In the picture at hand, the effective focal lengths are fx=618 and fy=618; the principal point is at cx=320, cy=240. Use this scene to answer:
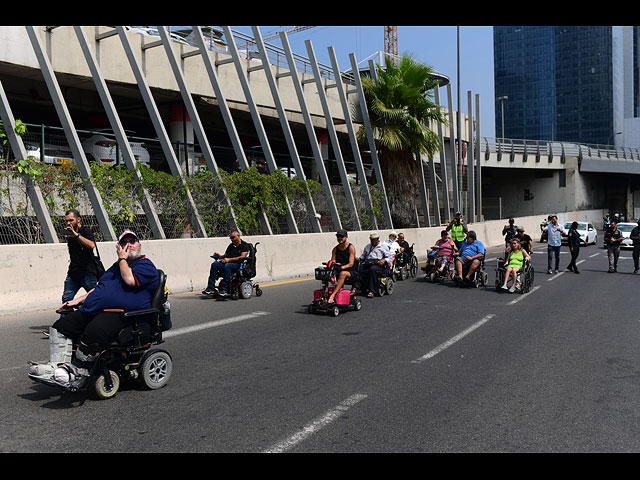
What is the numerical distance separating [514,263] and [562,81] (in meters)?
153

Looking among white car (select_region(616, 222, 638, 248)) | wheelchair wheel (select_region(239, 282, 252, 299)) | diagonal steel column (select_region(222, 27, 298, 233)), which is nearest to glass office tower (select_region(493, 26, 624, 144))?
white car (select_region(616, 222, 638, 248))

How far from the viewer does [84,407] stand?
5.52 meters

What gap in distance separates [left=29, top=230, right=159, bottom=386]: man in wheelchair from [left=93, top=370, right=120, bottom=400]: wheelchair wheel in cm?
15

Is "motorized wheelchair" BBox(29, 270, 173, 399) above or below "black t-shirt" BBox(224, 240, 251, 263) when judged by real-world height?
below

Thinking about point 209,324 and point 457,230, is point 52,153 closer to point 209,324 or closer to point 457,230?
point 209,324

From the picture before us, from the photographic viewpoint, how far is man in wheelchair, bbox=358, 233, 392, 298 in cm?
1357

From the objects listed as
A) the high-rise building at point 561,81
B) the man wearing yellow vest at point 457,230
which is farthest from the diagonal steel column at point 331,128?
the high-rise building at point 561,81

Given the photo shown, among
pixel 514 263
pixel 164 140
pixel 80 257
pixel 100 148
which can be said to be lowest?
pixel 514 263

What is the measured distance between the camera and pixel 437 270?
16344 millimetres

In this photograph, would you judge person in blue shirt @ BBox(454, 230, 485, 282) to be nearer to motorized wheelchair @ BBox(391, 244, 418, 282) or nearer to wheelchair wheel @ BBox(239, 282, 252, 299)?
motorized wheelchair @ BBox(391, 244, 418, 282)

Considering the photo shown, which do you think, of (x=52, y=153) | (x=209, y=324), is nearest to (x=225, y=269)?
(x=209, y=324)

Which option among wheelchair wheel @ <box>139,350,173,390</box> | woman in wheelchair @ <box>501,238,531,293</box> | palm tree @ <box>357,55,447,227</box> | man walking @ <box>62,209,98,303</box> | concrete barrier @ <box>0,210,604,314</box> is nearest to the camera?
wheelchair wheel @ <box>139,350,173,390</box>

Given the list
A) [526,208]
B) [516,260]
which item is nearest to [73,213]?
[516,260]

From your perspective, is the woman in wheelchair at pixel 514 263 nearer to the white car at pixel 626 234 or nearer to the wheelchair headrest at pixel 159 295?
the wheelchair headrest at pixel 159 295
